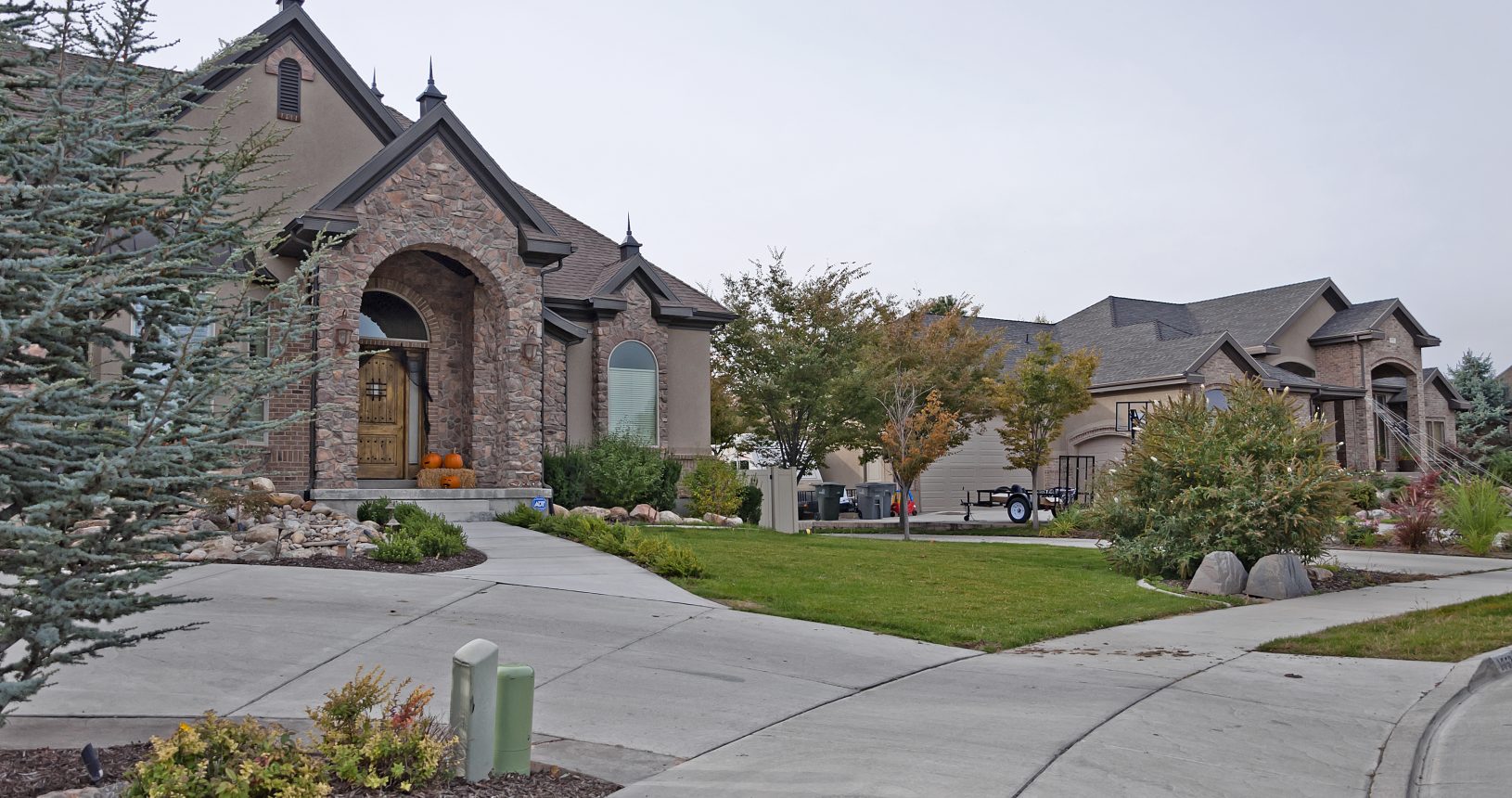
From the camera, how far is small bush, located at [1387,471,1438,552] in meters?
18.5

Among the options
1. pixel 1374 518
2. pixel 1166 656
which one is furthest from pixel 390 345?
pixel 1374 518

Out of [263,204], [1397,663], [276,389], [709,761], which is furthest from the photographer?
[263,204]

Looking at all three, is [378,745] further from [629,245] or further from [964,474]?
[964,474]

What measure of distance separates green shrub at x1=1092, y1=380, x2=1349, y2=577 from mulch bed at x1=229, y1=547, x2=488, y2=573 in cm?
842

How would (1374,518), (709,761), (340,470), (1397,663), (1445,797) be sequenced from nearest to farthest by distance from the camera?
(1445,797), (709,761), (1397,663), (340,470), (1374,518)

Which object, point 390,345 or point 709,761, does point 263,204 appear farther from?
point 709,761

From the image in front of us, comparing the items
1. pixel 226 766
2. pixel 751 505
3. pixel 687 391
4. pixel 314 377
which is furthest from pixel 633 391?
pixel 226 766

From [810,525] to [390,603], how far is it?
14542 mm

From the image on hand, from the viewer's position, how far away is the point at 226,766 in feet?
14.7

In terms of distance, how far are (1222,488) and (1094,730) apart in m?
8.46

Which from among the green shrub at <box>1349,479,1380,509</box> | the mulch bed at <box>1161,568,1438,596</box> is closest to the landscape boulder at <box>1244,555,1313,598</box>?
the mulch bed at <box>1161,568,1438,596</box>

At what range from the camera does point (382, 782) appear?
4.88 m

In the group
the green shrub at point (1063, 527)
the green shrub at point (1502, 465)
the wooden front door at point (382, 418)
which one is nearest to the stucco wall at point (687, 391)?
the wooden front door at point (382, 418)

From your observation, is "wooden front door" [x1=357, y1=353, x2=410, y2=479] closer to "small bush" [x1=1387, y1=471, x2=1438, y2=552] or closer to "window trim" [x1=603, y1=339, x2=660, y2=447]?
"window trim" [x1=603, y1=339, x2=660, y2=447]
